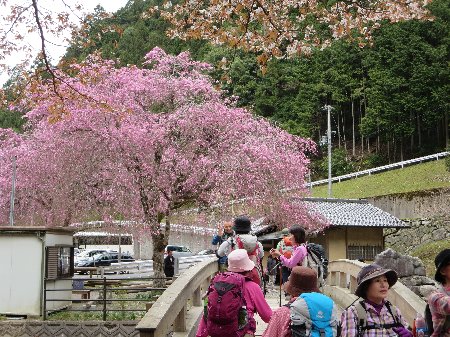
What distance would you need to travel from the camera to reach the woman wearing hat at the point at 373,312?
372cm

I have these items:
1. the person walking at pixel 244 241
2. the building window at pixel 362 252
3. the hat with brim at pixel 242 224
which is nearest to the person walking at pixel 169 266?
the building window at pixel 362 252

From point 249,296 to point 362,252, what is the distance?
18.4 metres

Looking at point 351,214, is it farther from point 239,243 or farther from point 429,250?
point 239,243

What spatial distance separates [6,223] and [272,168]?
14516 mm

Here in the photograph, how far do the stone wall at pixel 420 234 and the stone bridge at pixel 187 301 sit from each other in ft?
57.2

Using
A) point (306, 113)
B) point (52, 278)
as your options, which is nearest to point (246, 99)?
point (306, 113)

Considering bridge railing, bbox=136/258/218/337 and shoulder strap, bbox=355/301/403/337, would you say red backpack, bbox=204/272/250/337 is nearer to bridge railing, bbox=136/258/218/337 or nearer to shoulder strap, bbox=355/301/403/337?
bridge railing, bbox=136/258/218/337

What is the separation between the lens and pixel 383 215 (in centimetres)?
2408

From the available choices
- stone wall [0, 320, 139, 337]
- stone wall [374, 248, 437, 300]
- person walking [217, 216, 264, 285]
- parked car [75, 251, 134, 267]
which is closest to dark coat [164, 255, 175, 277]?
stone wall [0, 320, 139, 337]

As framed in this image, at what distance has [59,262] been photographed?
1467cm

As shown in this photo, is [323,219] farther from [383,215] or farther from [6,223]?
[6,223]

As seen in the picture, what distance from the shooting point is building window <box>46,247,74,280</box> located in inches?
557

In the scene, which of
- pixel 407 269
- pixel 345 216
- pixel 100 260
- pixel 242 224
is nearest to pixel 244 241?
pixel 242 224

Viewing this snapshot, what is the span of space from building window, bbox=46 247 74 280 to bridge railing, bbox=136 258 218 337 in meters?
5.62
